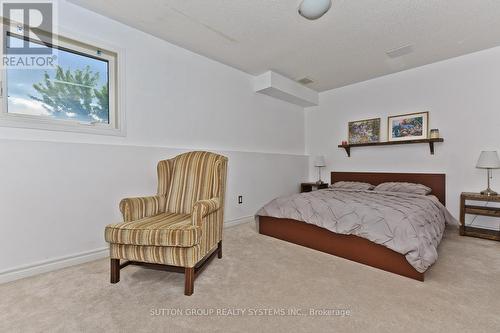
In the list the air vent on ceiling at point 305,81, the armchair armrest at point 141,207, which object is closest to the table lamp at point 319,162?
the air vent on ceiling at point 305,81

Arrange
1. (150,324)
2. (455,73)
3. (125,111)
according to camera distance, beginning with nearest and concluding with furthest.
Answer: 1. (150,324)
2. (125,111)
3. (455,73)

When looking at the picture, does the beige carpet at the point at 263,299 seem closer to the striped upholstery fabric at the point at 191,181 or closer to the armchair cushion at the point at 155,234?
the armchair cushion at the point at 155,234

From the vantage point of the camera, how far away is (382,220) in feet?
6.93

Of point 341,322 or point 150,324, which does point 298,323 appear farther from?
point 150,324

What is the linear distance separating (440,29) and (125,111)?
Result: 371 cm

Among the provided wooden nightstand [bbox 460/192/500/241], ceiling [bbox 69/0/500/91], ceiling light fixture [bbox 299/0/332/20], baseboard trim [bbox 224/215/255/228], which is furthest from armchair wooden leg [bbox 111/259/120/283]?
wooden nightstand [bbox 460/192/500/241]

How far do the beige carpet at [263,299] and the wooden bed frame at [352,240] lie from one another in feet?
0.32

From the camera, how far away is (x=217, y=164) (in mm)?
2238

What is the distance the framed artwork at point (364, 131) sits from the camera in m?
4.20

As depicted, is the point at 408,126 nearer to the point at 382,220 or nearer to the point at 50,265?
the point at 382,220

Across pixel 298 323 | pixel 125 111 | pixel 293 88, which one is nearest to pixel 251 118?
pixel 293 88

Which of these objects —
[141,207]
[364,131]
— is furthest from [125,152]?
[364,131]

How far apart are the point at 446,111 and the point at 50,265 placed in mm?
5282

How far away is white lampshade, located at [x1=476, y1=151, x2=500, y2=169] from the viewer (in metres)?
2.90
